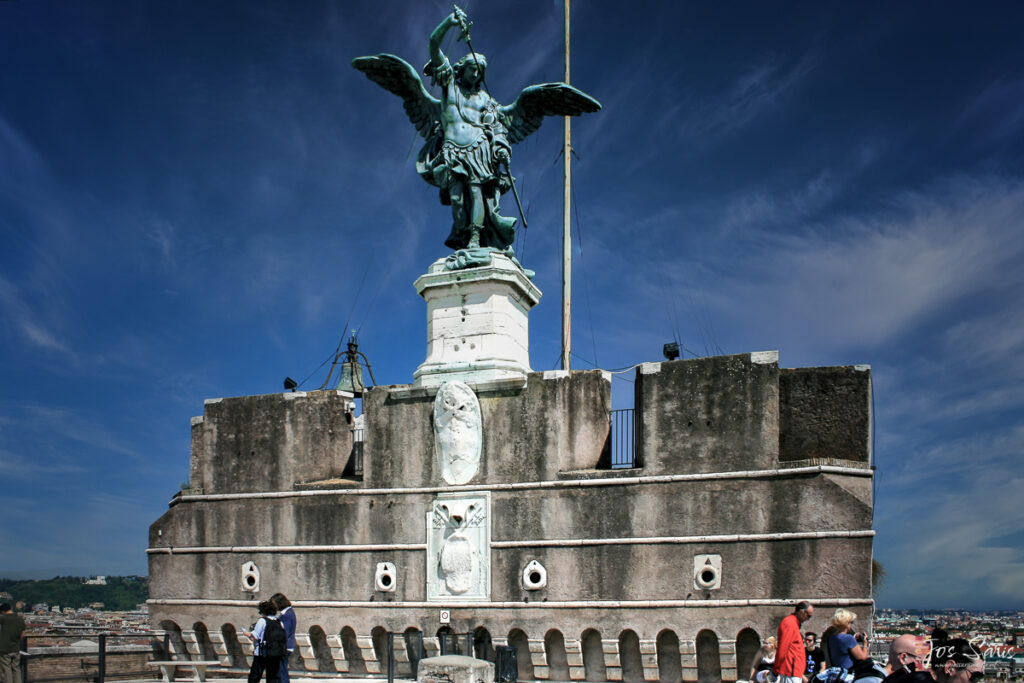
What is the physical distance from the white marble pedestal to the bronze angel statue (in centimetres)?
84

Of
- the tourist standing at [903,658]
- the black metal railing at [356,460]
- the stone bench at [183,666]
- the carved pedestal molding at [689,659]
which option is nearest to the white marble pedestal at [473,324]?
the black metal railing at [356,460]

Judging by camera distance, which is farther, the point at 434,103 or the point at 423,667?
the point at 434,103

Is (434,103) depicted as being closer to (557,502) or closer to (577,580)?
(557,502)

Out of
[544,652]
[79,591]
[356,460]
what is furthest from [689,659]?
[79,591]

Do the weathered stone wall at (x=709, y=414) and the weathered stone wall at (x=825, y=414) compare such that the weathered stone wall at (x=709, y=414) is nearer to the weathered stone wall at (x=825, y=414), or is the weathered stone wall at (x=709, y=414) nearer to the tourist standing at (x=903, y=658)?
the weathered stone wall at (x=825, y=414)

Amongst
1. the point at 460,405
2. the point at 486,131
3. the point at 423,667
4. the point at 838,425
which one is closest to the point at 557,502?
the point at 460,405

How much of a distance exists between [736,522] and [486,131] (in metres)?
8.52

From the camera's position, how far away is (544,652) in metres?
15.4

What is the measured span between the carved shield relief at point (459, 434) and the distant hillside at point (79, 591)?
4078cm

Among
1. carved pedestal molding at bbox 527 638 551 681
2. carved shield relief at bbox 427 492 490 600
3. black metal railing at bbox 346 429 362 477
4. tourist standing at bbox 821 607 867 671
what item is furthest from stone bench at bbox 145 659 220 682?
tourist standing at bbox 821 607 867 671

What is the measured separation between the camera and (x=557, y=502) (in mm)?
15664

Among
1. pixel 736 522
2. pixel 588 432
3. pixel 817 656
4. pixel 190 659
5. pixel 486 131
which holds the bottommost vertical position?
pixel 190 659

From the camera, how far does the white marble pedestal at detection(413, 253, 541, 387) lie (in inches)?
661

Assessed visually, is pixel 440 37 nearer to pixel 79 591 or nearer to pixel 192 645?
pixel 192 645
